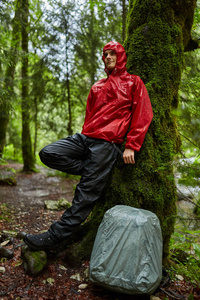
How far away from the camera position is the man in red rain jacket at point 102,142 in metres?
2.81

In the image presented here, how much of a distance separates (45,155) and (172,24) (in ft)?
9.28

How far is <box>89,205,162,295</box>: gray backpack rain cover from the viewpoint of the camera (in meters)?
2.04

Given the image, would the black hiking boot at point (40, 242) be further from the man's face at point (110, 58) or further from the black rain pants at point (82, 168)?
the man's face at point (110, 58)

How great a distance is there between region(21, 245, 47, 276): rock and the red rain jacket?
5.82ft

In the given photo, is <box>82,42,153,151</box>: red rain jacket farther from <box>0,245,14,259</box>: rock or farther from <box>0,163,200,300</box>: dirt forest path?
<box>0,245,14,259</box>: rock

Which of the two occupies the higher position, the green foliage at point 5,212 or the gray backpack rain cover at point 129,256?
the gray backpack rain cover at point 129,256

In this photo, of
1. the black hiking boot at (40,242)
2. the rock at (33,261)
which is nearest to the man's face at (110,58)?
the black hiking boot at (40,242)

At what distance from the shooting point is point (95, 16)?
366 inches

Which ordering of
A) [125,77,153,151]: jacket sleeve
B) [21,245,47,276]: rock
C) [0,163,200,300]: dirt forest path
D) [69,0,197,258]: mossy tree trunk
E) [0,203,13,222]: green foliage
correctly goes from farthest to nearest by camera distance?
[0,203,13,222]: green foliage, [69,0,197,258]: mossy tree trunk, [125,77,153,151]: jacket sleeve, [21,245,47,276]: rock, [0,163,200,300]: dirt forest path

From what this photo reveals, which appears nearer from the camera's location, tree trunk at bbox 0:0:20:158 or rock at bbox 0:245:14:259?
rock at bbox 0:245:14:259

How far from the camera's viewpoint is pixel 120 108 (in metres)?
2.95

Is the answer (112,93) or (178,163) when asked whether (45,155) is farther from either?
(178,163)

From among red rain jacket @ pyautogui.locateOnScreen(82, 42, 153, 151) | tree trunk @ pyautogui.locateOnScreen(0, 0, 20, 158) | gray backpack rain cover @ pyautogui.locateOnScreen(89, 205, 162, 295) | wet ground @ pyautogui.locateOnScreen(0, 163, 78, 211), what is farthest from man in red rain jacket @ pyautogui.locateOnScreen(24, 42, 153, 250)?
wet ground @ pyautogui.locateOnScreen(0, 163, 78, 211)

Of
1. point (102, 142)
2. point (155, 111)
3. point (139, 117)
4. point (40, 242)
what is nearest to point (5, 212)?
point (40, 242)
